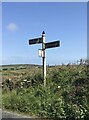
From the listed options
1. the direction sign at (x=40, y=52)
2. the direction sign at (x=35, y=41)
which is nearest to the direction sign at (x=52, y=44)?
the direction sign at (x=40, y=52)

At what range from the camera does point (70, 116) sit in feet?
31.2

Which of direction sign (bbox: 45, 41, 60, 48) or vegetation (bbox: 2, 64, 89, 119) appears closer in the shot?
vegetation (bbox: 2, 64, 89, 119)

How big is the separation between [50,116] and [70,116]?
0.64m

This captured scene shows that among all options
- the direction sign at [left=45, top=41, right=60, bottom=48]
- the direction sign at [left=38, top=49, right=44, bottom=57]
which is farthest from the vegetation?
the direction sign at [left=45, top=41, right=60, bottom=48]

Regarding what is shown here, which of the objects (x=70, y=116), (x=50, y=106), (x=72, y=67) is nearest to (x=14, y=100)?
(x=50, y=106)

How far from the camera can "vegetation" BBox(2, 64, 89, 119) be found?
384 inches

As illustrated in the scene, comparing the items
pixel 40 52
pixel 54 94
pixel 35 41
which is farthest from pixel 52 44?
pixel 54 94

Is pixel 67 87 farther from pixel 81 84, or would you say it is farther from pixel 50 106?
pixel 50 106

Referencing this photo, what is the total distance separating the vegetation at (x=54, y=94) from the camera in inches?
384

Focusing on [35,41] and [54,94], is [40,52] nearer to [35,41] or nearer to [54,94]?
[35,41]

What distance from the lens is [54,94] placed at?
11008 millimetres

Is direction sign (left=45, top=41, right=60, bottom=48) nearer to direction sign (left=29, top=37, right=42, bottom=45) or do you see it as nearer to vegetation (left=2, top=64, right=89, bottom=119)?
direction sign (left=29, top=37, right=42, bottom=45)

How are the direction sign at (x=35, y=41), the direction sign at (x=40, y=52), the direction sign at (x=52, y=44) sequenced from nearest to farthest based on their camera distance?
the direction sign at (x=52, y=44) < the direction sign at (x=40, y=52) < the direction sign at (x=35, y=41)

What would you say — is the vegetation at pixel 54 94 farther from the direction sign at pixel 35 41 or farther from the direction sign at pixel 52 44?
the direction sign at pixel 35 41
